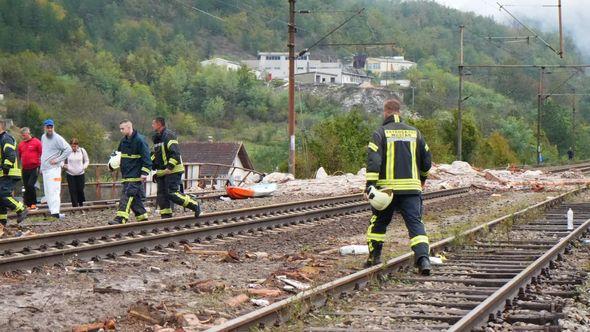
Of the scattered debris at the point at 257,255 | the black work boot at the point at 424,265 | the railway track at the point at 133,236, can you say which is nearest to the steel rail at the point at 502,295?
the black work boot at the point at 424,265

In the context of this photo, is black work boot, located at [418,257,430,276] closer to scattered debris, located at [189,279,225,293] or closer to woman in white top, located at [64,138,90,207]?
scattered debris, located at [189,279,225,293]

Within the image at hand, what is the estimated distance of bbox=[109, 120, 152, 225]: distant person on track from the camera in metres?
14.6

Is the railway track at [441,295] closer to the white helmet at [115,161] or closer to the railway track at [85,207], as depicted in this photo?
the white helmet at [115,161]

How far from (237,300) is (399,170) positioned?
266cm

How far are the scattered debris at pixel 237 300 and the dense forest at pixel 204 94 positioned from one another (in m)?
33.0

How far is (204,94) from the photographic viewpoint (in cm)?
13725

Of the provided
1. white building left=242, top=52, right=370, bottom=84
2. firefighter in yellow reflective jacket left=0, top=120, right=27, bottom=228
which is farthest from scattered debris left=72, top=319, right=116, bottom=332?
white building left=242, top=52, right=370, bottom=84

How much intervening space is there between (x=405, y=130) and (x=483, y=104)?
436 ft

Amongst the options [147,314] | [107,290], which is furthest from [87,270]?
[147,314]

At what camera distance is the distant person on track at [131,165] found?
14633 mm

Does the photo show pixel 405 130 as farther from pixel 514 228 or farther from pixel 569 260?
pixel 514 228

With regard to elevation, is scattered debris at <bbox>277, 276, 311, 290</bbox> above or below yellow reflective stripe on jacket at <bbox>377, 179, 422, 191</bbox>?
below

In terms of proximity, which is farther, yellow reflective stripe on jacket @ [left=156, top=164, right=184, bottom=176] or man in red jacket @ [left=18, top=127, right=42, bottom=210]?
man in red jacket @ [left=18, top=127, right=42, bottom=210]

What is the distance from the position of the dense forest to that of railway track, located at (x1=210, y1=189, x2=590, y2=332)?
29295 millimetres
